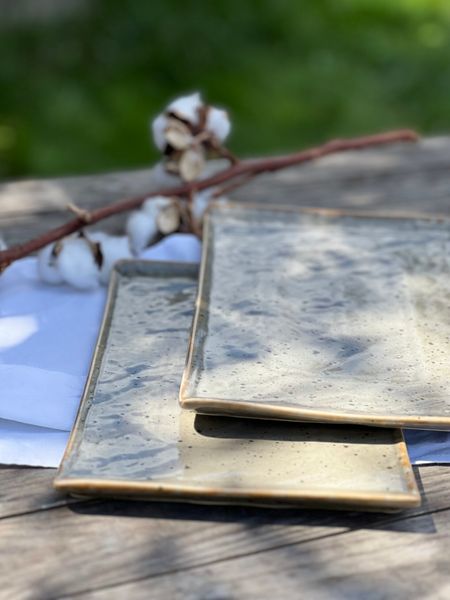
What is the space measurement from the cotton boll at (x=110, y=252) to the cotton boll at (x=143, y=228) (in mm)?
18

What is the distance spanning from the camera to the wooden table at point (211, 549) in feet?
2.39

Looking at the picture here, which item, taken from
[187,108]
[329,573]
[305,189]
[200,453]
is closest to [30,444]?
[200,453]

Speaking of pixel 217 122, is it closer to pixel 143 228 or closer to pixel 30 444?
pixel 143 228

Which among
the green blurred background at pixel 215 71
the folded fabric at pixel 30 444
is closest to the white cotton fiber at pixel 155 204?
the folded fabric at pixel 30 444

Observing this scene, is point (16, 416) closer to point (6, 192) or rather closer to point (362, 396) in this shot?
point (362, 396)

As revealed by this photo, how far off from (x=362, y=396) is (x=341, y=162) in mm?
1006

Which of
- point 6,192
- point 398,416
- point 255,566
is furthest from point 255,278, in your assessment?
point 6,192

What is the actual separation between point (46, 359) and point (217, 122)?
1.57ft

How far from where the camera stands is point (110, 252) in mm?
1240

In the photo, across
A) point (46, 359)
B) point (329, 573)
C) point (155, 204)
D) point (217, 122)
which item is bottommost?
point (329, 573)

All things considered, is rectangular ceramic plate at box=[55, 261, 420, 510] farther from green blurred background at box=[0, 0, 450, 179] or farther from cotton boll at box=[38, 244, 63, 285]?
green blurred background at box=[0, 0, 450, 179]

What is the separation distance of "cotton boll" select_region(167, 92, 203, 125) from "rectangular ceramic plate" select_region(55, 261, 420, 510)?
44 cm

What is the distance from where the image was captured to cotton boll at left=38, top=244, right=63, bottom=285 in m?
1.19

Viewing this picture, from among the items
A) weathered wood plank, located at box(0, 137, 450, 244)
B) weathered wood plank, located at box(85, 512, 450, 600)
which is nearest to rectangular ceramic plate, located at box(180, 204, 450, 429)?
weathered wood plank, located at box(85, 512, 450, 600)
